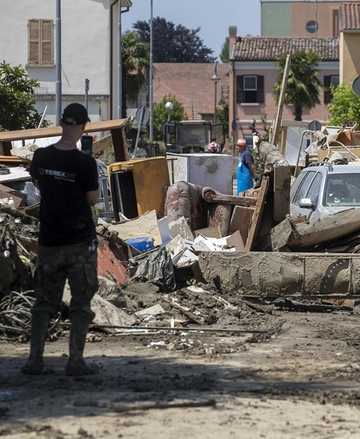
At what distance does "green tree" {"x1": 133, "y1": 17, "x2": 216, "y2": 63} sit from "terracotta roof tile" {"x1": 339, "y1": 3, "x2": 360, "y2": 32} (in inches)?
2186

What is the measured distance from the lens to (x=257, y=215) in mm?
12977

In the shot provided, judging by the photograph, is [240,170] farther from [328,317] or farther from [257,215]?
[328,317]

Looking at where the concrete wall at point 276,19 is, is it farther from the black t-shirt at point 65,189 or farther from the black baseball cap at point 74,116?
the black t-shirt at point 65,189

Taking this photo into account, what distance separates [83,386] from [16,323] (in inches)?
96.0

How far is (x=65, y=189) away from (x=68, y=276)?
24.0 inches

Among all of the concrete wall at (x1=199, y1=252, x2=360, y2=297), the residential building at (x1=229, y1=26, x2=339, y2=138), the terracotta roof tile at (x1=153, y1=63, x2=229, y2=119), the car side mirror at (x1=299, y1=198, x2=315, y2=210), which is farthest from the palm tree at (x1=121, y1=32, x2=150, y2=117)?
the concrete wall at (x1=199, y1=252, x2=360, y2=297)

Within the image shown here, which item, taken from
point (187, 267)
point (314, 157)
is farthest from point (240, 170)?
point (187, 267)

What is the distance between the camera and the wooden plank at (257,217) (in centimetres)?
1273

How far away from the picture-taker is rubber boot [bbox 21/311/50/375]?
6.57 meters

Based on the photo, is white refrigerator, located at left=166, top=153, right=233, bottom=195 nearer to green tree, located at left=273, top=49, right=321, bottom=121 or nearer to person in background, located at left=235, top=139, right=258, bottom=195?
person in background, located at left=235, top=139, right=258, bottom=195

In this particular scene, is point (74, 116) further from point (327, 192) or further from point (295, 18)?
point (295, 18)

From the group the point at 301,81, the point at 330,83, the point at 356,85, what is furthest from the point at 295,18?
the point at 356,85

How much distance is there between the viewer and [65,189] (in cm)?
661

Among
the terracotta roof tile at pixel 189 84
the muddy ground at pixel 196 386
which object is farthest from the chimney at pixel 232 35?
the muddy ground at pixel 196 386
